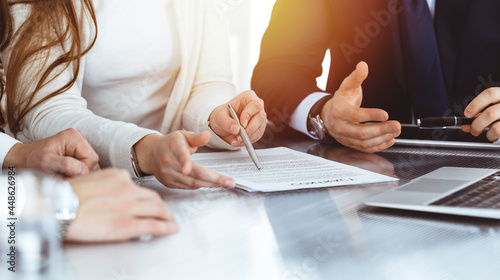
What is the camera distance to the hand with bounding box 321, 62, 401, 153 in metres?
0.86

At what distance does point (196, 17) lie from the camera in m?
1.08

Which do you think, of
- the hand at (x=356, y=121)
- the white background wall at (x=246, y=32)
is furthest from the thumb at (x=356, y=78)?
the white background wall at (x=246, y=32)

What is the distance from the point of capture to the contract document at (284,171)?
2.01 ft

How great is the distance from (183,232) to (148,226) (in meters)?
0.04

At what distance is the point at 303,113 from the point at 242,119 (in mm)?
298

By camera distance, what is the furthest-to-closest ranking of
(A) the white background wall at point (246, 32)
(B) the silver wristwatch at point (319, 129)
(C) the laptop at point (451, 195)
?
(A) the white background wall at point (246, 32), (B) the silver wristwatch at point (319, 129), (C) the laptop at point (451, 195)

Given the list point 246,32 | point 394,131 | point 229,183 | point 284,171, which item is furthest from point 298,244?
point 246,32

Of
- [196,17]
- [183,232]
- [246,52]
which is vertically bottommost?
[246,52]

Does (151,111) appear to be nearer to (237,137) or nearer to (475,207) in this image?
(237,137)

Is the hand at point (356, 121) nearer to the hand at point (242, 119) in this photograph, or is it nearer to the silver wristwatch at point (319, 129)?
the silver wristwatch at point (319, 129)

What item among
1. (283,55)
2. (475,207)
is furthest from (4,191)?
(283,55)

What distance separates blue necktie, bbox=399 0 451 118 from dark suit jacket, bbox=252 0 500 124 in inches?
1.5

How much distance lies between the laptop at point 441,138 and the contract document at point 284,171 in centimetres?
25

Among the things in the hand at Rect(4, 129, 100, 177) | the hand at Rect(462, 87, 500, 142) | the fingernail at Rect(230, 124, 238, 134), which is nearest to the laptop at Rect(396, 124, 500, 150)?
the hand at Rect(462, 87, 500, 142)
